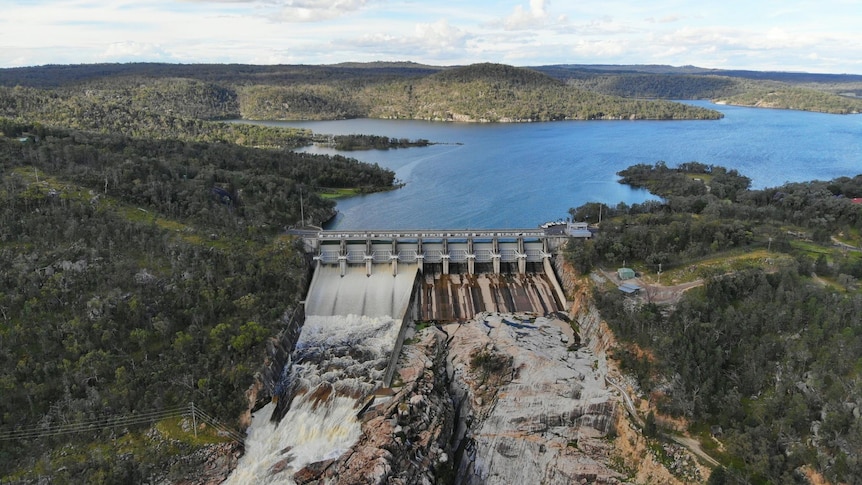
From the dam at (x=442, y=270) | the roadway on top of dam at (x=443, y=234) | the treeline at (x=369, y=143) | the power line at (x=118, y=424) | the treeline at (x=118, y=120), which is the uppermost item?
the treeline at (x=118, y=120)

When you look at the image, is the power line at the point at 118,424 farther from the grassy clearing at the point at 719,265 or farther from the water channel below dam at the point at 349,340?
the grassy clearing at the point at 719,265

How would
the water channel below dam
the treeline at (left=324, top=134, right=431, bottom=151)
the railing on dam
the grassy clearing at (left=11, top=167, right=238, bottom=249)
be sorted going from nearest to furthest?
1. the water channel below dam
2. the grassy clearing at (left=11, top=167, right=238, bottom=249)
3. the railing on dam
4. the treeline at (left=324, top=134, right=431, bottom=151)

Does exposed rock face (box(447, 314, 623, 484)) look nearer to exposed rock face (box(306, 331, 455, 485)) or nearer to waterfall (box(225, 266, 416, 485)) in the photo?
exposed rock face (box(306, 331, 455, 485))

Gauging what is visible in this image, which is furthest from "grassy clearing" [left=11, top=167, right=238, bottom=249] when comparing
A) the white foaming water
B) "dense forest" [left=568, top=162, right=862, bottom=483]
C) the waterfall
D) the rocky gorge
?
"dense forest" [left=568, top=162, right=862, bottom=483]

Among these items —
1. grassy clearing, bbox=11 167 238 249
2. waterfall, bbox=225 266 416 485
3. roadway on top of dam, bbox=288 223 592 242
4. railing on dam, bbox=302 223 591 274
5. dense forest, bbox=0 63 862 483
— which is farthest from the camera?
roadway on top of dam, bbox=288 223 592 242

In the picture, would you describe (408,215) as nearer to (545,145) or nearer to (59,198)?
(59,198)

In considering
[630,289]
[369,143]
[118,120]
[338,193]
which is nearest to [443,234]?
[630,289]

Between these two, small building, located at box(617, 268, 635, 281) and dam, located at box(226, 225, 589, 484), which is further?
small building, located at box(617, 268, 635, 281)

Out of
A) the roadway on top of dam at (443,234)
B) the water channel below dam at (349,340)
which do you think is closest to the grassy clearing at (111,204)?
the roadway on top of dam at (443,234)
